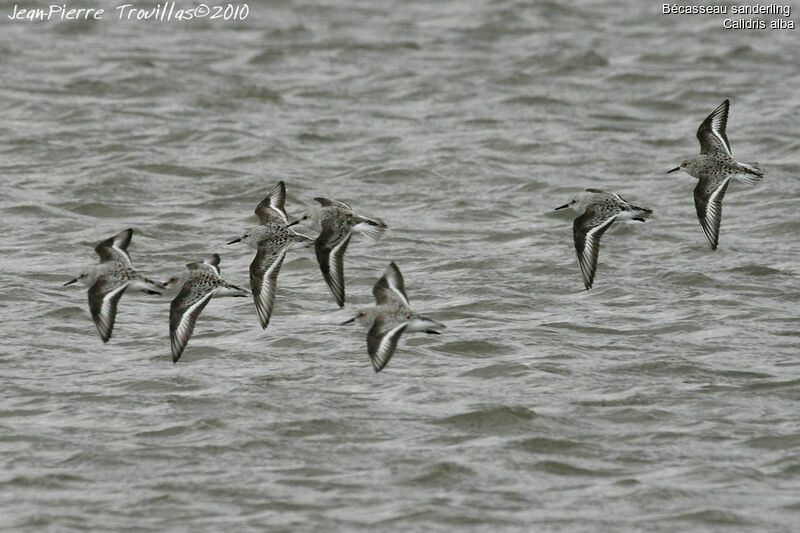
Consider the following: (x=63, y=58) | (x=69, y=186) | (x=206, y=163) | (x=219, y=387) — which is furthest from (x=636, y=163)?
(x=63, y=58)

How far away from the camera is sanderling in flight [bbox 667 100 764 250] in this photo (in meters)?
10.4

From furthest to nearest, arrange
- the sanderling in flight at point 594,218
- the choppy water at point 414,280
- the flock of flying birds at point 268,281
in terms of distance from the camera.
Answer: the sanderling in flight at point 594,218, the flock of flying birds at point 268,281, the choppy water at point 414,280

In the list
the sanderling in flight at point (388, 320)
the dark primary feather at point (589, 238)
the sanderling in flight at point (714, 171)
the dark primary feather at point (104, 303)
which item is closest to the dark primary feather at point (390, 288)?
the sanderling in flight at point (388, 320)

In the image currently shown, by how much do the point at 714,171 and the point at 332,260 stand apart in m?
3.08

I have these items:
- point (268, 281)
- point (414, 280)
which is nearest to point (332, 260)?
point (268, 281)

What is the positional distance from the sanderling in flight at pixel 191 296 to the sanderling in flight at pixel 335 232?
24.8 inches

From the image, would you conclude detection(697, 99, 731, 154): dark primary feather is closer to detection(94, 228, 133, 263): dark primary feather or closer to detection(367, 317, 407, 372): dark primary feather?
detection(367, 317, 407, 372): dark primary feather

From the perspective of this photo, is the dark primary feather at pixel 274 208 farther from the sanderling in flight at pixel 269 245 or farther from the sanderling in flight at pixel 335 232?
the sanderling in flight at pixel 335 232

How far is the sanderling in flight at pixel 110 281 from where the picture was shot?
9.09 metres

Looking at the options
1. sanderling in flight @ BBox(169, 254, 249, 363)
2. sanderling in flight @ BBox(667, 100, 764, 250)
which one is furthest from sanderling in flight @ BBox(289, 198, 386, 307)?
sanderling in flight @ BBox(667, 100, 764, 250)

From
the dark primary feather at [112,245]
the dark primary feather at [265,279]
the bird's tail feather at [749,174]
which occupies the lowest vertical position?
the dark primary feather at [265,279]

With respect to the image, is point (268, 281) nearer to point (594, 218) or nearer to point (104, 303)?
point (104, 303)

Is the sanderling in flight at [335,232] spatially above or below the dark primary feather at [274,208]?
below

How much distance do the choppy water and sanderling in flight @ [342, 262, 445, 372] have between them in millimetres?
559
